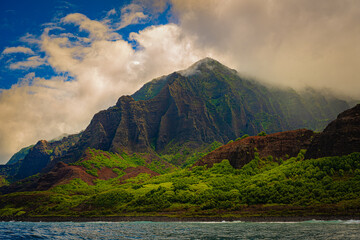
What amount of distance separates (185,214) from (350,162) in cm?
9975

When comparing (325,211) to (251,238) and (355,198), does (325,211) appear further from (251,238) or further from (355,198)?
(251,238)

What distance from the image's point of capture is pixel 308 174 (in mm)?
184625

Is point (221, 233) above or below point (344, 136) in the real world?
below

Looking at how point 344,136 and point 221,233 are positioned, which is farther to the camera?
point 344,136

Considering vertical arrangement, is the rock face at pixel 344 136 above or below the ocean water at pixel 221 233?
above

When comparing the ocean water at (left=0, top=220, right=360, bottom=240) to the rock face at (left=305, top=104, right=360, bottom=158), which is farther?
the rock face at (left=305, top=104, right=360, bottom=158)

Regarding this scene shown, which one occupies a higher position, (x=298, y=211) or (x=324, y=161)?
(x=324, y=161)

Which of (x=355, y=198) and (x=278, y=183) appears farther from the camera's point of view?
(x=278, y=183)

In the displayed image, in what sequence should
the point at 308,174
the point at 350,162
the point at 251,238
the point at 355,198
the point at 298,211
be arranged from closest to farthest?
the point at 251,238
the point at 355,198
the point at 298,211
the point at 350,162
the point at 308,174

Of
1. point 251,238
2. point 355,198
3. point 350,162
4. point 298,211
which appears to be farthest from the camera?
point 350,162

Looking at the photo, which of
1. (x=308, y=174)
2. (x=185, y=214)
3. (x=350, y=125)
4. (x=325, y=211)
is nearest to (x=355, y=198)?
(x=325, y=211)

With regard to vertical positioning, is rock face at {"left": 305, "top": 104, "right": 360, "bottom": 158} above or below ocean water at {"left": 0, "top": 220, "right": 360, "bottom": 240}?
above

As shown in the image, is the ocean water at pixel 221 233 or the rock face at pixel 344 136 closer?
the ocean water at pixel 221 233

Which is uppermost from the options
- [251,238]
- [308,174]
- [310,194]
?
[308,174]
